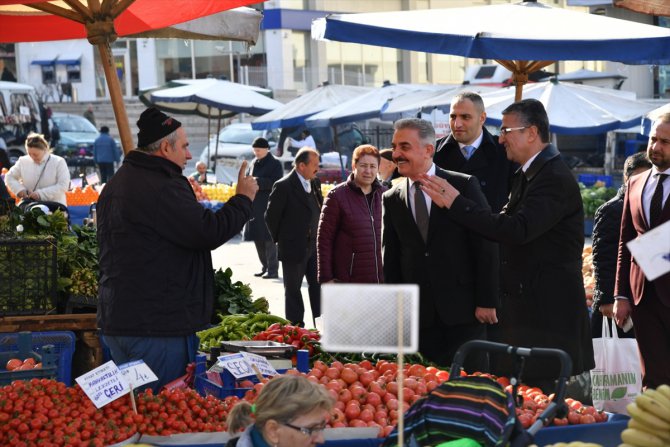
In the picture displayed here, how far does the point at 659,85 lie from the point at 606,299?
2198 centimetres

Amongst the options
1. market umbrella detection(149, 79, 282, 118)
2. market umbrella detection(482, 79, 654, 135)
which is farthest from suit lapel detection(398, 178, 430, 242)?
market umbrella detection(149, 79, 282, 118)

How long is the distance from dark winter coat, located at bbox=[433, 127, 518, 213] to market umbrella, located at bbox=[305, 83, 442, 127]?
13731 millimetres

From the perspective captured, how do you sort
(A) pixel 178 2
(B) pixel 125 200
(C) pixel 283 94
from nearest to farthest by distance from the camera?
1. (B) pixel 125 200
2. (A) pixel 178 2
3. (C) pixel 283 94

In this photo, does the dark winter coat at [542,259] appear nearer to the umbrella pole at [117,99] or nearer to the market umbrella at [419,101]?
Answer: the umbrella pole at [117,99]

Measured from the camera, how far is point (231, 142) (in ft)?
95.9

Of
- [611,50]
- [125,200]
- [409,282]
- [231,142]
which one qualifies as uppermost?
[611,50]

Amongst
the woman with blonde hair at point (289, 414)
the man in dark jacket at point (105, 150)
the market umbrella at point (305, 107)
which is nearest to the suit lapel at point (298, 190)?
the woman with blonde hair at point (289, 414)

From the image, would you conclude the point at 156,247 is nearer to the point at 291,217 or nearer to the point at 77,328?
the point at 77,328

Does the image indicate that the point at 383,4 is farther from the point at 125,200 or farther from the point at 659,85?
the point at 125,200

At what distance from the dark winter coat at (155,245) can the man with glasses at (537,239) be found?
42.9 inches

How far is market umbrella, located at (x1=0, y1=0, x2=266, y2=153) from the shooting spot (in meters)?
6.02

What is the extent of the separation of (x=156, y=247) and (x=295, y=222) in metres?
4.70

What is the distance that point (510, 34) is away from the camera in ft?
20.7

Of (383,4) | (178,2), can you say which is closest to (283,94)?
(383,4)
